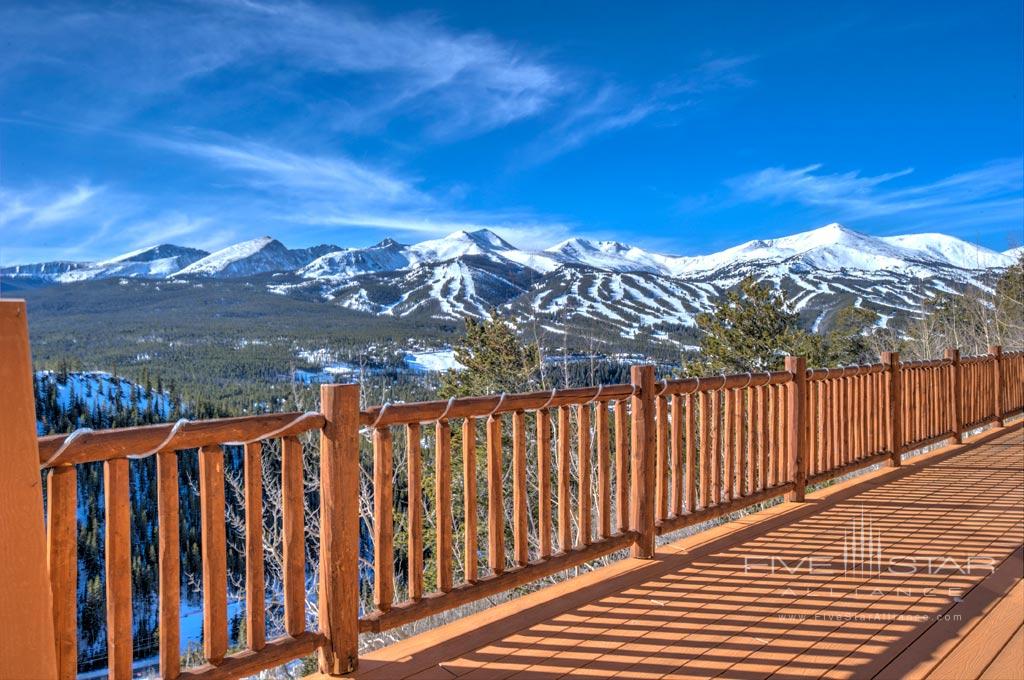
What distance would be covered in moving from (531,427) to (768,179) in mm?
41705

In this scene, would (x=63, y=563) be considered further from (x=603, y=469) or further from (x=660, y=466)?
(x=660, y=466)

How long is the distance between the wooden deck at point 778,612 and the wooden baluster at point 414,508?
0.77ft

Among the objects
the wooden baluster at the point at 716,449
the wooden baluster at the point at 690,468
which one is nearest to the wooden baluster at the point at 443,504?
the wooden baluster at the point at 690,468

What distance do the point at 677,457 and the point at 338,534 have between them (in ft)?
6.97

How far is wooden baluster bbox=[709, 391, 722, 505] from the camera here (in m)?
4.12

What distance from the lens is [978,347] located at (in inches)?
760

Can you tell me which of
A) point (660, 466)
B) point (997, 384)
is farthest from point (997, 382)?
Answer: point (660, 466)

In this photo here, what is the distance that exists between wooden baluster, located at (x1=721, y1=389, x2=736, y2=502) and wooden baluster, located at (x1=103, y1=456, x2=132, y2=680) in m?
3.32

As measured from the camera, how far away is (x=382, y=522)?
8.52 feet

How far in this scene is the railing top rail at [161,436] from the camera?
5.76ft

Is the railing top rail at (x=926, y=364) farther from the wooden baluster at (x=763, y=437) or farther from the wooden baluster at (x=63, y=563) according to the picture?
the wooden baluster at (x=63, y=563)

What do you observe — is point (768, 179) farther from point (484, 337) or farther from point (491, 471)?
point (491, 471)

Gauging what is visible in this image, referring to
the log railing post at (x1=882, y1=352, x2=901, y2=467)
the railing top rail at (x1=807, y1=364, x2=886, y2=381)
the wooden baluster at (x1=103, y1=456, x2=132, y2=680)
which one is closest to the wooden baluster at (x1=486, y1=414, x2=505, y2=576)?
the wooden baluster at (x1=103, y1=456, x2=132, y2=680)

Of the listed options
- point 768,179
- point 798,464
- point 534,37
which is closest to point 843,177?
point 768,179
